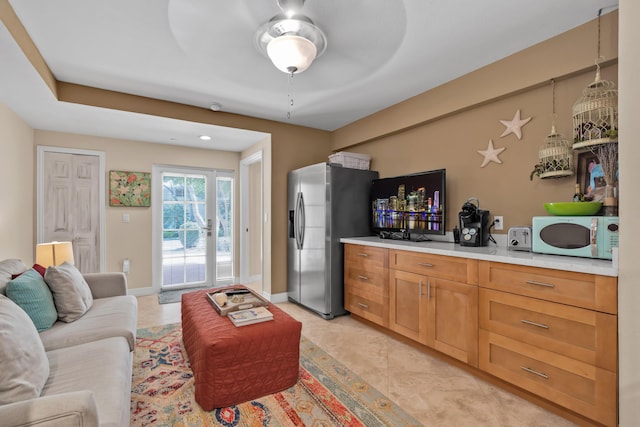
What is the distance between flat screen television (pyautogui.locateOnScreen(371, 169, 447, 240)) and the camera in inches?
115

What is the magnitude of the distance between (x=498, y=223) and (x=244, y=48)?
2.54 meters

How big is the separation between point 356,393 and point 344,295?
1.53m

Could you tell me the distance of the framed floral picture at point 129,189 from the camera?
14.0 feet

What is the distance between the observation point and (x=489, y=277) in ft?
6.88

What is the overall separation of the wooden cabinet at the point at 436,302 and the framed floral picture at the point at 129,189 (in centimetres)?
367

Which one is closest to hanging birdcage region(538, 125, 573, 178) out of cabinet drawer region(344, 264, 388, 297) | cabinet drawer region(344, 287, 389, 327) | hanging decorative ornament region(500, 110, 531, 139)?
hanging decorative ornament region(500, 110, 531, 139)

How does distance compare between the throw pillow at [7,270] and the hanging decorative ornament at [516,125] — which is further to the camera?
the hanging decorative ornament at [516,125]

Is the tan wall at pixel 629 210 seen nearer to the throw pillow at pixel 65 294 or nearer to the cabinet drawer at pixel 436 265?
the cabinet drawer at pixel 436 265

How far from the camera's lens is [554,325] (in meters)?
1.78

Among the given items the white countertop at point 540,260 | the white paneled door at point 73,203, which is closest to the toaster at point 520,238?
the white countertop at point 540,260

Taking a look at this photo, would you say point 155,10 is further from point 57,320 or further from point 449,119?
point 449,119

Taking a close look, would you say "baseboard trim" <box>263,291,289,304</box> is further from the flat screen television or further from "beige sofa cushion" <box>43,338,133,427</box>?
"beige sofa cushion" <box>43,338,133,427</box>

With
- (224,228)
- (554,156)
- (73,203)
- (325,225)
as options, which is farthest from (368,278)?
(73,203)

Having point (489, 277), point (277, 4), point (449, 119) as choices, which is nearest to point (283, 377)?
point (489, 277)
